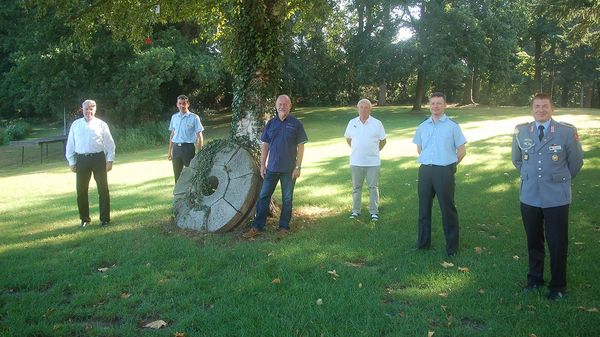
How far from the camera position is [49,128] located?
131 ft

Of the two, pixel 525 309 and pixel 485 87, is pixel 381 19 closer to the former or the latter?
pixel 485 87

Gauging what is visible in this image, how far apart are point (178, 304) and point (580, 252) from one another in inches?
193

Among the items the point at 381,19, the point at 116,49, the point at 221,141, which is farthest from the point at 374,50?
the point at 221,141

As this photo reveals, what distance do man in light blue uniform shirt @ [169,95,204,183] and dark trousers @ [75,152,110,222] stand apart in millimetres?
1716

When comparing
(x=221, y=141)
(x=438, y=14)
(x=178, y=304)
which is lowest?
(x=178, y=304)

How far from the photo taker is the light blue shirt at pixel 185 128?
9.67 metres

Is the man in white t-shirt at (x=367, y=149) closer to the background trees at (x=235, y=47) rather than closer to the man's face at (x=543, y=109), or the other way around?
the background trees at (x=235, y=47)

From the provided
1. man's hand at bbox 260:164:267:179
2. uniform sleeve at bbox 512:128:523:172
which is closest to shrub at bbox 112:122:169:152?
man's hand at bbox 260:164:267:179

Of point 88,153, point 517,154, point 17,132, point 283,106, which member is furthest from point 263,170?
point 17,132

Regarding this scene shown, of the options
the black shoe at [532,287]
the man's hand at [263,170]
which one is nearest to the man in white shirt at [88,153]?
the man's hand at [263,170]

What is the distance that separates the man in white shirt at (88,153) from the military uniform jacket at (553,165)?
20.5 ft

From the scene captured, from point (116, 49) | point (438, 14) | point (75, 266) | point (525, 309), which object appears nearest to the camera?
point (525, 309)

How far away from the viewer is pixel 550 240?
5.02m

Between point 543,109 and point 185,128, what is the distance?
6.54 meters
